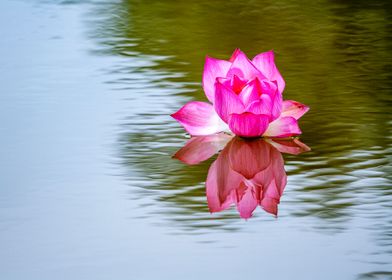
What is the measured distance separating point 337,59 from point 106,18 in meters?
0.56

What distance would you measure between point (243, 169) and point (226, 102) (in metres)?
0.13

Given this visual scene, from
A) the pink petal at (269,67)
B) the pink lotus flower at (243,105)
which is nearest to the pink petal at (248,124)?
the pink lotus flower at (243,105)

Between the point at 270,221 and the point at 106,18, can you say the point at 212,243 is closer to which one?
the point at 270,221

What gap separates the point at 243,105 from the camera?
1.36 meters

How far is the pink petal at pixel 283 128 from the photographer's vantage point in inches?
54.5

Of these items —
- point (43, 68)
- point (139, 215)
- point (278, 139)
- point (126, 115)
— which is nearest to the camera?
point (139, 215)

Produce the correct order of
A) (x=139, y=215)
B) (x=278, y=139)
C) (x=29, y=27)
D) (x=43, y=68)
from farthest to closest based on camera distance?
(x=29, y=27) → (x=43, y=68) → (x=278, y=139) → (x=139, y=215)

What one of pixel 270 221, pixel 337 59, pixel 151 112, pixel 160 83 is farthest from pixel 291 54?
pixel 270 221

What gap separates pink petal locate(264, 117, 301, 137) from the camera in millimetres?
1385

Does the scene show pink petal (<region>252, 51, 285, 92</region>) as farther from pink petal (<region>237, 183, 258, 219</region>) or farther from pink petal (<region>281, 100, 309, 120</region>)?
pink petal (<region>237, 183, 258, 219</region>)

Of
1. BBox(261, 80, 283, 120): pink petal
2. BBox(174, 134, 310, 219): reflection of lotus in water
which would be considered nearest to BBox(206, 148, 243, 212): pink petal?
BBox(174, 134, 310, 219): reflection of lotus in water

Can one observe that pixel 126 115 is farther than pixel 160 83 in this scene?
No

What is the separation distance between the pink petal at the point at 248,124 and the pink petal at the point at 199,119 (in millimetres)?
49

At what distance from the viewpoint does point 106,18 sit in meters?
2.12
